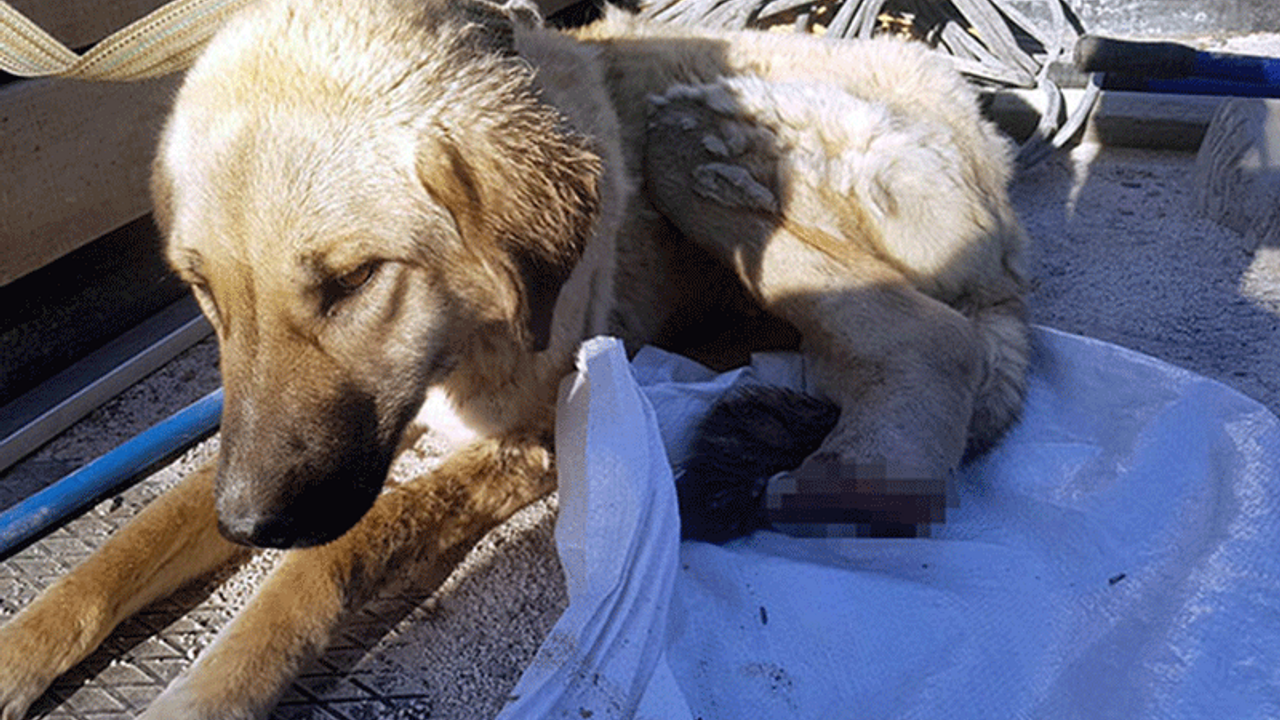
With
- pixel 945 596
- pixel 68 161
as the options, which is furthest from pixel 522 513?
pixel 68 161

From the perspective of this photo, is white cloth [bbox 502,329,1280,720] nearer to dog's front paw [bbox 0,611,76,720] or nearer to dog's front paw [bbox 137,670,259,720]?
dog's front paw [bbox 137,670,259,720]

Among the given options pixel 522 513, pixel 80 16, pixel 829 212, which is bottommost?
pixel 522 513

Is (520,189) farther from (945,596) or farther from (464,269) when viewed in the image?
(945,596)

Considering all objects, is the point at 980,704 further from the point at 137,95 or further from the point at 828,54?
the point at 137,95

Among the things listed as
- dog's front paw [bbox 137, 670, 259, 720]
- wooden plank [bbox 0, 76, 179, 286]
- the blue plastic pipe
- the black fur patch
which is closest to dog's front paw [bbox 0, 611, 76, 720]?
dog's front paw [bbox 137, 670, 259, 720]

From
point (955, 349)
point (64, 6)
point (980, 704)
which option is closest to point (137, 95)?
point (64, 6)

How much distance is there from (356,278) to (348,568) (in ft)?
1.88

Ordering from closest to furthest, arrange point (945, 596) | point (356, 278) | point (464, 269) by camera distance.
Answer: point (356, 278) < point (464, 269) < point (945, 596)

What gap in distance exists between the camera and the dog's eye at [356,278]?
193 cm

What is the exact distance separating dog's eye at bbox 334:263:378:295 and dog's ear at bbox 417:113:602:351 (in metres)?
0.17

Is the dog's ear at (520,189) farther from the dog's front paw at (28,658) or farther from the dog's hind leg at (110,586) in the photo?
the dog's front paw at (28,658)

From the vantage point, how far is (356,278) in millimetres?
1940

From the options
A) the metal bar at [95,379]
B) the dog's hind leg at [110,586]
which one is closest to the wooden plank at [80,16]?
the metal bar at [95,379]

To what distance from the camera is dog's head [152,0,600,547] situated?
1878 millimetres
